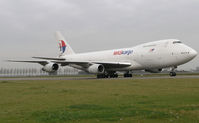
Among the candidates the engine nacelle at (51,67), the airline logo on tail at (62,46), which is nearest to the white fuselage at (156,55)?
the engine nacelle at (51,67)

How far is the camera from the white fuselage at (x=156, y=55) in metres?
29.5

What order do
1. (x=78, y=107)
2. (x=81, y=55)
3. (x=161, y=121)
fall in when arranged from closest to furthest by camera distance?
(x=161, y=121) → (x=78, y=107) → (x=81, y=55)

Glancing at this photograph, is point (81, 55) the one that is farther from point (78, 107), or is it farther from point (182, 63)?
point (78, 107)

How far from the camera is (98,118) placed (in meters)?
5.80

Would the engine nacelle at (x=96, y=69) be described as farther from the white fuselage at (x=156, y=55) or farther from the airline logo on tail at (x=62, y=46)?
the airline logo on tail at (x=62, y=46)

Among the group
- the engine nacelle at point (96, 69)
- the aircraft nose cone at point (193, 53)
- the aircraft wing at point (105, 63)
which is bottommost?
the engine nacelle at point (96, 69)

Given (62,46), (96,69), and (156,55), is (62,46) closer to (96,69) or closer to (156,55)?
(96,69)

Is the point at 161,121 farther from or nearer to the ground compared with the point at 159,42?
nearer to the ground

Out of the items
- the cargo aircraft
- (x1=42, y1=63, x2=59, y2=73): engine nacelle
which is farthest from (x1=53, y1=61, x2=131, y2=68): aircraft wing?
(x1=42, y1=63, x2=59, y2=73): engine nacelle

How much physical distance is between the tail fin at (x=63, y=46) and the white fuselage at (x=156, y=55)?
1436 centimetres

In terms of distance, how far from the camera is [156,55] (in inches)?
1217

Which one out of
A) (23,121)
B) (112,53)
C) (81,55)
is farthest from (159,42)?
(23,121)

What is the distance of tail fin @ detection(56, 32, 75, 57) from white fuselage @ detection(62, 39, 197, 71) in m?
14.4

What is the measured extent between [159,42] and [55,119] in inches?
1082
